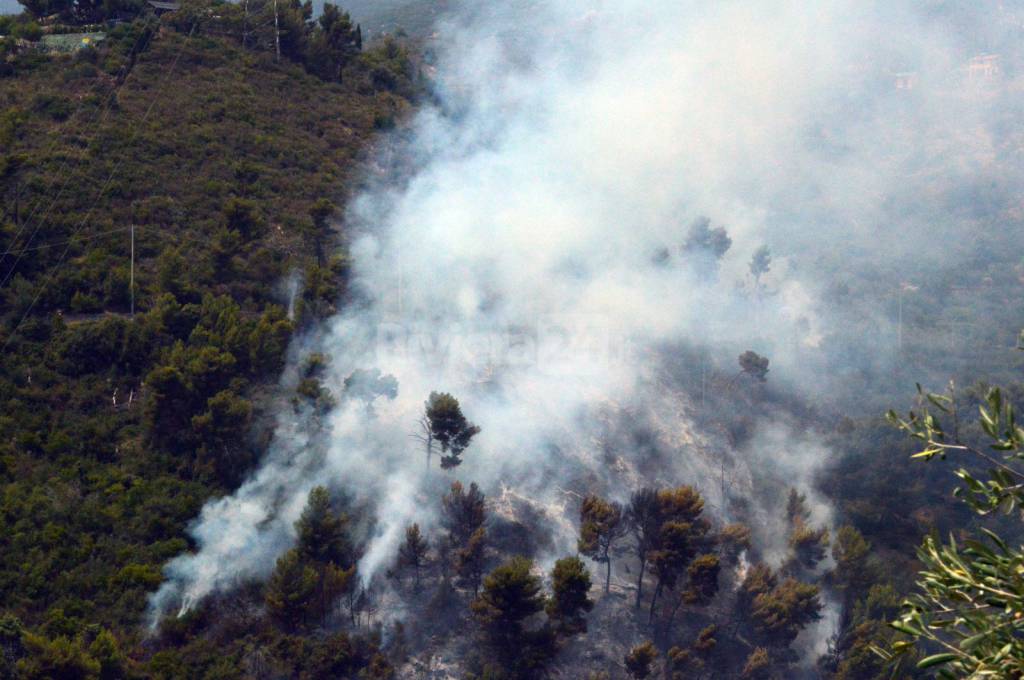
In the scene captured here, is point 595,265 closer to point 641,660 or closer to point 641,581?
point 641,581

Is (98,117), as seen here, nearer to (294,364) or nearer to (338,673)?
(294,364)

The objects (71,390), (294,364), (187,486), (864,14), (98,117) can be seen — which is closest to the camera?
(187,486)

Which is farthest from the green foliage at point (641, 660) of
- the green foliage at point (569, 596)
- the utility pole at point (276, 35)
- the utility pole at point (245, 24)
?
the utility pole at point (245, 24)

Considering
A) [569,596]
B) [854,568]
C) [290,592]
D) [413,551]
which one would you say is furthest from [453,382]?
[854,568]

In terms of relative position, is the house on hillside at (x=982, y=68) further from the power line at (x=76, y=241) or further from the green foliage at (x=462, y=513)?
the power line at (x=76, y=241)

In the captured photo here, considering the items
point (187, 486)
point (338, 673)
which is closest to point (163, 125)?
point (187, 486)

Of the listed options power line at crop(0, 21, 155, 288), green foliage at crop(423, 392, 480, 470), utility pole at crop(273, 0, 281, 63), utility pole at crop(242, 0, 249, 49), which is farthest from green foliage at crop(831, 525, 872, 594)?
utility pole at crop(242, 0, 249, 49)

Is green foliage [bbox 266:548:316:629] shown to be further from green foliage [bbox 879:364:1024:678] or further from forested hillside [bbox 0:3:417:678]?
green foliage [bbox 879:364:1024:678]
